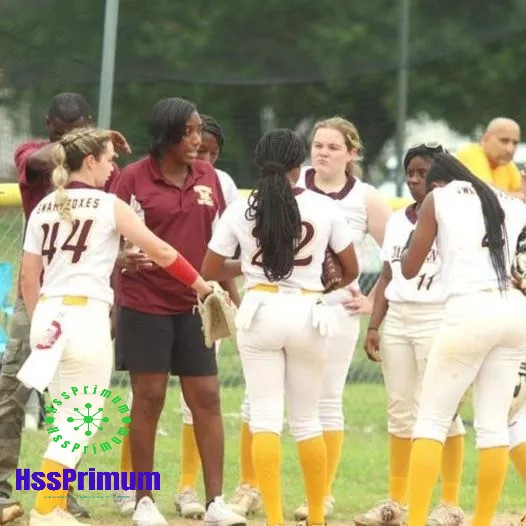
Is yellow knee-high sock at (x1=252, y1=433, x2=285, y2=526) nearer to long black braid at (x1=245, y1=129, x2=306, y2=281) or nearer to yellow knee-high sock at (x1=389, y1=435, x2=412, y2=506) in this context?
long black braid at (x1=245, y1=129, x2=306, y2=281)

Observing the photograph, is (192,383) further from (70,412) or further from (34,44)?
(34,44)

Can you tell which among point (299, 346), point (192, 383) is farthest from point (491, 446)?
point (192, 383)

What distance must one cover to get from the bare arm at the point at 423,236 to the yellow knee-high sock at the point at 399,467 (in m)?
1.27

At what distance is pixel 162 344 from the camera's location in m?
8.17

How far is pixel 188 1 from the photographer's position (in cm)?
1277

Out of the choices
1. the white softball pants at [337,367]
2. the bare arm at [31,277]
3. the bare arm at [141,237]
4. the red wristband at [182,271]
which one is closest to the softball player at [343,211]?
the white softball pants at [337,367]

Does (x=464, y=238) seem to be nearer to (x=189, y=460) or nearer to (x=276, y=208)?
(x=276, y=208)

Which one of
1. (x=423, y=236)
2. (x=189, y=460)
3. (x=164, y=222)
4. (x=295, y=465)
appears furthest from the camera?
(x=295, y=465)

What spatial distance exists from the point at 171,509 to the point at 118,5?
176 inches

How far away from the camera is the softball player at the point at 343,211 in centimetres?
873

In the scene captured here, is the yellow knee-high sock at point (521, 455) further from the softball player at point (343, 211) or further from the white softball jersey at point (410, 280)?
the softball player at point (343, 211)

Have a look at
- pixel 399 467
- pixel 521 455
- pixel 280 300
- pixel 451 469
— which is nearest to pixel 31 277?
pixel 280 300

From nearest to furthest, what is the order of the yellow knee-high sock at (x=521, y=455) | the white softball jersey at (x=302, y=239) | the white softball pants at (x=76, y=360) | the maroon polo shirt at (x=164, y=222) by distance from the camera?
the white softball pants at (x=76, y=360) → the white softball jersey at (x=302, y=239) → the maroon polo shirt at (x=164, y=222) → the yellow knee-high sock at (x=521, y=455)

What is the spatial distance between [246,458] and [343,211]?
135cm
